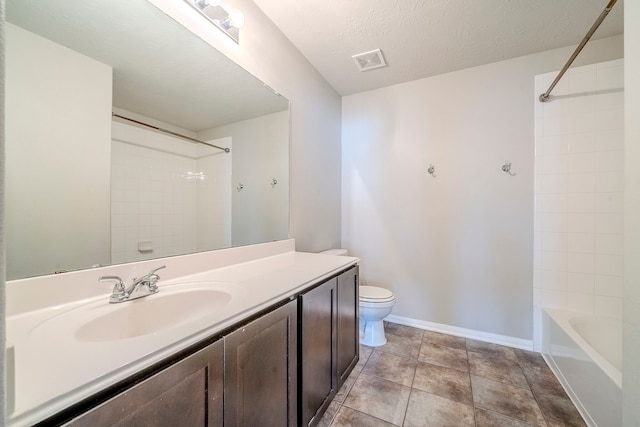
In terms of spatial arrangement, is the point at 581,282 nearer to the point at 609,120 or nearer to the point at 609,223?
the point at 609,223

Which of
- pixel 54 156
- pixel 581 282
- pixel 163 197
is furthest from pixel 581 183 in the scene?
pixel 54 156

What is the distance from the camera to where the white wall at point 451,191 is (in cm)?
200

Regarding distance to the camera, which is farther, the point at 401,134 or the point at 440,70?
the point at 401,134

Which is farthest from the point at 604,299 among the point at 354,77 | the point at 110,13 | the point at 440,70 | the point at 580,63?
the point at 110,13

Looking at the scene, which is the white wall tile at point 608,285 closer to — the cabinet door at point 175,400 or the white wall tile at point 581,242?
the white wall tile at point 581,242

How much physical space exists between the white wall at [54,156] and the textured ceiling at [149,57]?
49 millimetres

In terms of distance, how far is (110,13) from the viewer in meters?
0.92

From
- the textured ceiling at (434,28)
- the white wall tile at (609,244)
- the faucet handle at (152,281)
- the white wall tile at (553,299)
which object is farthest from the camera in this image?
the white wall tile at (553,299)

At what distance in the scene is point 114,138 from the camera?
95cm

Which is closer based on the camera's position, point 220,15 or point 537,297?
point 220,15

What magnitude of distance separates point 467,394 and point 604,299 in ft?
4.18

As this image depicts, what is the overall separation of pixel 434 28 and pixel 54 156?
226 cm

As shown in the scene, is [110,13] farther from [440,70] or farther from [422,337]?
[422,337]

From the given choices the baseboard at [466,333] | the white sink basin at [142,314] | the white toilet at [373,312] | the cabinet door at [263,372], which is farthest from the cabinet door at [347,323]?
the baseboard at [466,333]
